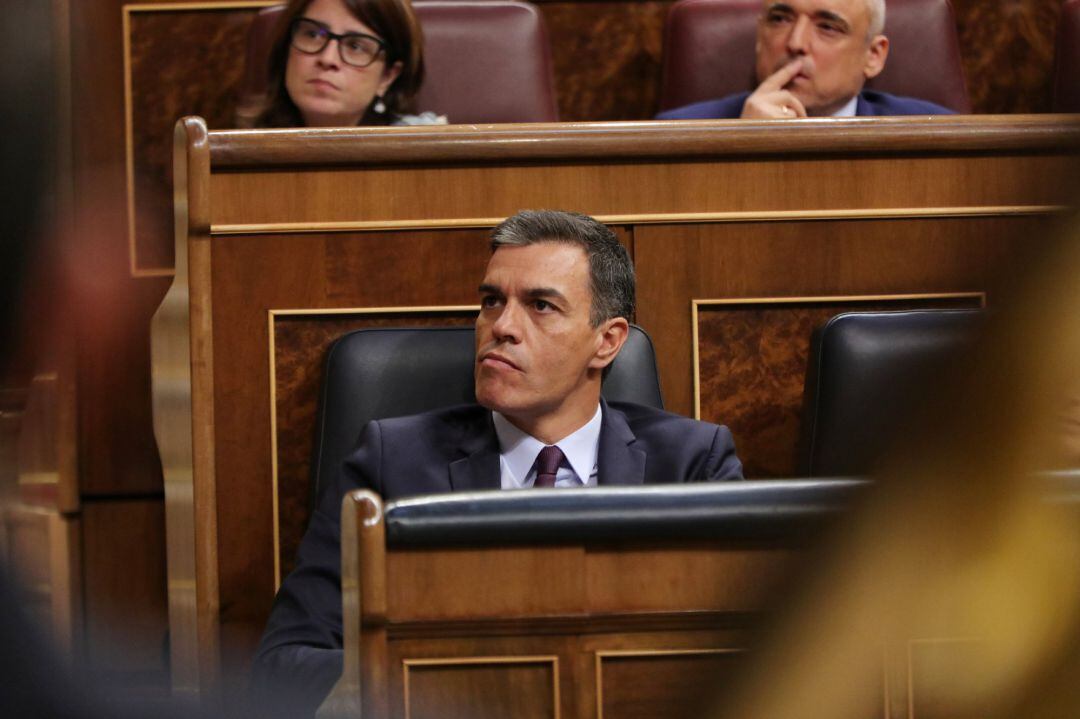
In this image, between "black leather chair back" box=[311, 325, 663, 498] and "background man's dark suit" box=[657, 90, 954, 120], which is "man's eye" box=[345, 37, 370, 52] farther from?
"black leather chair back" box=[311, 325, 663, 498]

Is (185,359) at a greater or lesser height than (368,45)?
lesser

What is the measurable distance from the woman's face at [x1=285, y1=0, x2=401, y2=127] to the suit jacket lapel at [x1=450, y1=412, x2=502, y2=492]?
38cm

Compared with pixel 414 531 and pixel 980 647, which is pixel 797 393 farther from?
pixel 980 647

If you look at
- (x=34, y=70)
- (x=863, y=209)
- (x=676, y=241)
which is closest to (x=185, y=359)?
(x=676, y=241)

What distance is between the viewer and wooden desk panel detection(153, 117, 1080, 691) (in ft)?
2.75

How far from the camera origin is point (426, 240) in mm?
860

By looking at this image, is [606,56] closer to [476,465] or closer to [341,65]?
[341,65]

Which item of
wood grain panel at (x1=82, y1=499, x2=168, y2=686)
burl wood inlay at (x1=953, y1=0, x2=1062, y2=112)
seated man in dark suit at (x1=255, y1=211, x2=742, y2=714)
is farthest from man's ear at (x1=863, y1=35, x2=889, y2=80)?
wood grain panel at (x1=82, y1=499, x2=168, y2=686)

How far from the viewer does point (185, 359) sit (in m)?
0.83

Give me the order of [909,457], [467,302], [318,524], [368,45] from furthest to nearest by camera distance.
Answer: [368,45] → [467,302] → [318,524] → [909,457]

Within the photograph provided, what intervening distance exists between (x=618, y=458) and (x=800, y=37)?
0.52m

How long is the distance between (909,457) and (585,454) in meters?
0.69

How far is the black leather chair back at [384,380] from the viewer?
80 cm

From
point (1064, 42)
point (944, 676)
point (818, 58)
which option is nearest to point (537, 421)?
point (818, 58)
